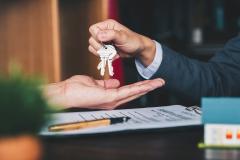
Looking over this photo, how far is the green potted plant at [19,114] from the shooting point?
46 centimetres

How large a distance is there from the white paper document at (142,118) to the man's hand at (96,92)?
3cm

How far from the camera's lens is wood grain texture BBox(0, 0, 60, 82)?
95.7 inches

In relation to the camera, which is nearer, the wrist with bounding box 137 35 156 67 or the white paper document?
the white paper document

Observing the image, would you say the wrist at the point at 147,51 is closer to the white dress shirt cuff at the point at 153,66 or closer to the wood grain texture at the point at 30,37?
the white dress shirt cuff at the point at 153,66

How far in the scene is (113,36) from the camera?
1034 mm

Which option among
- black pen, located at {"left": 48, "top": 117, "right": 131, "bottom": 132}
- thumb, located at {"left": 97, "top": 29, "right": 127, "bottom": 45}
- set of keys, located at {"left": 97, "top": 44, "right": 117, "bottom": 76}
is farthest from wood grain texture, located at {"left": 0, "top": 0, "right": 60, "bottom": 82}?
black pen, located at {"left": 48, "top": 117, "right": 131, "bottom": 132}

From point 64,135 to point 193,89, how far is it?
68cm

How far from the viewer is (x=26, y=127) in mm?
475

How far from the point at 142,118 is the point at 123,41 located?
287mm

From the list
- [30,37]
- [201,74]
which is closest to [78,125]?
[201,74]

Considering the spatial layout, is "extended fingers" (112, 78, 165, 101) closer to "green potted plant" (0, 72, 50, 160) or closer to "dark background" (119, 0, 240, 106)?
"green potted plant" (0, 72, 50, 160)

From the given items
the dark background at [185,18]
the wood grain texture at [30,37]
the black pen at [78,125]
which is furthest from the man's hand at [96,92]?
the dark background at [185,18]

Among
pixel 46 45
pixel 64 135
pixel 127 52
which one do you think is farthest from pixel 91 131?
pixel 46 45

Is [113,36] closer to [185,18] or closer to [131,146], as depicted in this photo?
[131,146]
